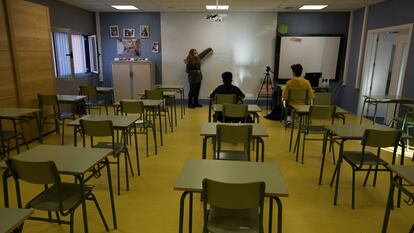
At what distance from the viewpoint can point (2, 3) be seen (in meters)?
4.17

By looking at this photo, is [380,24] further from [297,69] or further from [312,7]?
[297,69]

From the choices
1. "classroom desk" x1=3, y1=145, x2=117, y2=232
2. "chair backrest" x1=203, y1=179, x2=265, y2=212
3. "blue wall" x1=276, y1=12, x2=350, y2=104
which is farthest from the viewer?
"blue wall" x1=276, y1=12, x2=350, y2=104

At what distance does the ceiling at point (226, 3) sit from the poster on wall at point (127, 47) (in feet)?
3.24

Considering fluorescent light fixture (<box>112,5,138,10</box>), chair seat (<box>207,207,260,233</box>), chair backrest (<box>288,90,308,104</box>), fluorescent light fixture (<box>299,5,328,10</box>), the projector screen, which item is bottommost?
chair seat (<box>207,207,260,233</box>)

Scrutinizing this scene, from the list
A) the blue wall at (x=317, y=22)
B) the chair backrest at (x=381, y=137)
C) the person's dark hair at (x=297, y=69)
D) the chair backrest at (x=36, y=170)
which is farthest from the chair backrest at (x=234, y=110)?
the blue wall at (x=317, y=22)

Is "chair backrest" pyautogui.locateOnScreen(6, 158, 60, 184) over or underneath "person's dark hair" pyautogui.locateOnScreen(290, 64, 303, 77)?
underneath

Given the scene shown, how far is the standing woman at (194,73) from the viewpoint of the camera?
798 centimetres

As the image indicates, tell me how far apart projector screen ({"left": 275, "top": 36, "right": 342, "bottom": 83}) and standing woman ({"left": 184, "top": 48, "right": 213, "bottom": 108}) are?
217cm

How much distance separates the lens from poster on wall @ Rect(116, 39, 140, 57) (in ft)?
27.6

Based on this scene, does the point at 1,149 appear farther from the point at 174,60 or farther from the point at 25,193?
the point at 174,60

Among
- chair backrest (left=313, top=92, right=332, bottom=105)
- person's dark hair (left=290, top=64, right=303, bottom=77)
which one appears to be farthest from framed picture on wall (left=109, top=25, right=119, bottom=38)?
chair backrest (left=313, top=92, right=332, bottom=105)

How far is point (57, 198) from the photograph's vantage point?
207 cm

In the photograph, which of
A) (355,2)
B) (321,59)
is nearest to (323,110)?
(355,2)

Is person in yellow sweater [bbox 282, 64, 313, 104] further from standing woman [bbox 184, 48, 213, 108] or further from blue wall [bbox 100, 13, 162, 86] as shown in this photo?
blue wall [bbox 100, 13, 162, 86]
